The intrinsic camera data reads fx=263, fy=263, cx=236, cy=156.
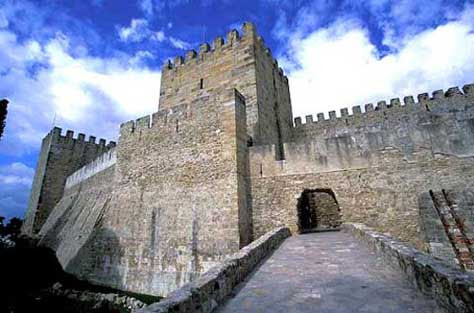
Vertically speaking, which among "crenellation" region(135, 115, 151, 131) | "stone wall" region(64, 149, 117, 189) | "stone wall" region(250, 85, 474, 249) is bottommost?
"stone wall" region(250, 85, 474, 249)

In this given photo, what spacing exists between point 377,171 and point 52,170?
979 inches

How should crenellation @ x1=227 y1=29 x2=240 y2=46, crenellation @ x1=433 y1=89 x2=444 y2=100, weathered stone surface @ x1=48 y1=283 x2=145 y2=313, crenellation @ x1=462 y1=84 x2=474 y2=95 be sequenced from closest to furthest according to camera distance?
weathered stone surface @ x1=48 y1=283 x2=145 y2=313
crenellation @ x1=227 y1=29 x2=240 y2=46
crenellation @ x1=462 y1=84 x2=474 y2=95
crenellation @ x1=433 y1=89 x2=444 y2=100

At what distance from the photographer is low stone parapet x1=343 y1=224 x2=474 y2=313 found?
2.16 metres

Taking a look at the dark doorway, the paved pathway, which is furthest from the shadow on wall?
the dark doorway

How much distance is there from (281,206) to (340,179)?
1999 millimetres

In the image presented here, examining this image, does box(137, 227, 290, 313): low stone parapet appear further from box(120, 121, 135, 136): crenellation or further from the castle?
box(120, 121, 135, 136): crenellation

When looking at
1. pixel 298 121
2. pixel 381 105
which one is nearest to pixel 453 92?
pixel 381 105

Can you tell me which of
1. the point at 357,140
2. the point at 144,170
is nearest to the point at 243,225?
the point at 357,140

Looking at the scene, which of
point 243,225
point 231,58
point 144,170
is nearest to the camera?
point 243,225

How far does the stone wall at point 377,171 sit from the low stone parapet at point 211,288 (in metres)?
3.69

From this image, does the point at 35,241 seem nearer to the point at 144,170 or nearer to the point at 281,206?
the point at 144,170

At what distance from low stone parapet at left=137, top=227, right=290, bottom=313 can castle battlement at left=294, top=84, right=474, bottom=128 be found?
48.8ft

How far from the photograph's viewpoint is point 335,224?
1205cm

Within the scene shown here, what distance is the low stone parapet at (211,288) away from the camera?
2.43m
